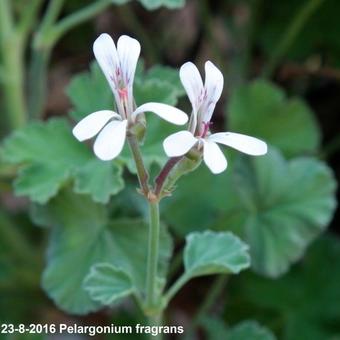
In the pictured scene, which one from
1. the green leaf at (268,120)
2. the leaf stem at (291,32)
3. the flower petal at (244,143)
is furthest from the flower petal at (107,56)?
the leaf stem at (291,32)

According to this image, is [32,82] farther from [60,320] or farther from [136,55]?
[136,55]

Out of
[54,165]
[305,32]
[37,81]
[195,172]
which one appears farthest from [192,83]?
[305,32]

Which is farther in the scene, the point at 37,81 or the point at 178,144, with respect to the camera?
the point at 37,81

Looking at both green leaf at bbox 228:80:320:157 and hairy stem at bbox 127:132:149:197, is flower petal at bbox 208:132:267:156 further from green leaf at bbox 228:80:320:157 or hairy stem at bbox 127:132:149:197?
green leaf at bbox 228:80:320:157

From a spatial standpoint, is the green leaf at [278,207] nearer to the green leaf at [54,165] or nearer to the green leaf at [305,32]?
the green leaf at [54,165]

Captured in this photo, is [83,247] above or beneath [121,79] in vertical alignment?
beneath

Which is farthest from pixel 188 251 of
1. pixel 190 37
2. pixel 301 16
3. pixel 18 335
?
pixel 190 37

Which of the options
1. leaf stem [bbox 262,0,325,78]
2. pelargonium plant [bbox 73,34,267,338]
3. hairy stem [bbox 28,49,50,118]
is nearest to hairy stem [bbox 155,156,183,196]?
pelargonium plant [bbox 73,34,267,338]

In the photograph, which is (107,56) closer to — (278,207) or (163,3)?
(163,3)
